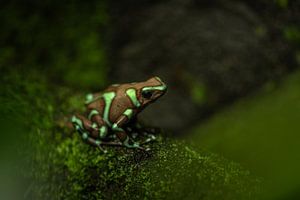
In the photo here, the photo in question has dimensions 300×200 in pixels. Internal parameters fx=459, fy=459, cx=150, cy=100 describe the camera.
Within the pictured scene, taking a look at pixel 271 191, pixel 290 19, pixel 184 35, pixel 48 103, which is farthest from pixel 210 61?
pixel 271 191

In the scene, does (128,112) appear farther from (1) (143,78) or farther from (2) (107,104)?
(1) (143,78)

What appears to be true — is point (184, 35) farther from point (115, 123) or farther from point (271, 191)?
point (271, 191)

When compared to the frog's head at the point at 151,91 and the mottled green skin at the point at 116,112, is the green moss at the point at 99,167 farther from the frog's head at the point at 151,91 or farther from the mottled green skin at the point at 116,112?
the frog's head at the point at 151,91

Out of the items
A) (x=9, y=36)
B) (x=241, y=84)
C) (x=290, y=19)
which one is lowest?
(x=241, y=84)

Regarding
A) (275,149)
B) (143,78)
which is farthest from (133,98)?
(143,78)

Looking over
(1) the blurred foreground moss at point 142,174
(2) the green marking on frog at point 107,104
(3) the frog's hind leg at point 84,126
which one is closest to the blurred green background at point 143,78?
(1) the blurred foreground moss at point 142,174

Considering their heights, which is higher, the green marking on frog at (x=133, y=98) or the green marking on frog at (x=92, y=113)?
the green marking on frog at (x=133, y=98)
